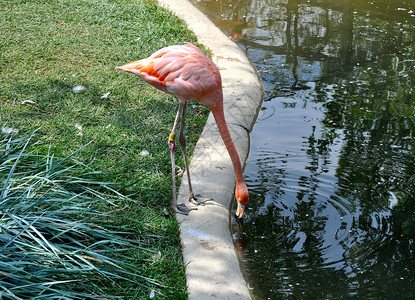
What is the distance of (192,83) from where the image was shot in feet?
13.1

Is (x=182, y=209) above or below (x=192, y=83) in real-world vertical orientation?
below

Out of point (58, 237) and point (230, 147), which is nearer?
point (58, 237)

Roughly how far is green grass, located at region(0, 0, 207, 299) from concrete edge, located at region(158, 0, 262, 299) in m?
0.12

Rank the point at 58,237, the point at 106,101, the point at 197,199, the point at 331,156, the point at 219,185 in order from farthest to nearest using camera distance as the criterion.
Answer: the point at 106,101
the point at 331,156
the point at 219,185
the point at 197,199
the point at 58,237

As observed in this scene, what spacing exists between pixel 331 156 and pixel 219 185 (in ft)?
4.27

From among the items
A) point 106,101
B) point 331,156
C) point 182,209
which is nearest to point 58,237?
point 182,209

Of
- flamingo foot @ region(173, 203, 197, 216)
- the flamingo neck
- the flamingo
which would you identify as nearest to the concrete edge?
flamingo foot @ region(173, 203, 197, 216)

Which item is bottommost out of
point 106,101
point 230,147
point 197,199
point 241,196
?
point 197,199

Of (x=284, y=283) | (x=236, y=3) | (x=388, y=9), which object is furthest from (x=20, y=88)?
(x=388, y=9)

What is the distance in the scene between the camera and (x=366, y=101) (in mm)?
6035

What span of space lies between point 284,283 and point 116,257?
118 centimetres

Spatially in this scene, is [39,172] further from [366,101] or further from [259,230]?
[366,101]

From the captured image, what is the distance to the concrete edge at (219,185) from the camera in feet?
10.9

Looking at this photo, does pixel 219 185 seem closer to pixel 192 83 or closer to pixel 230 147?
pixel 230 147
